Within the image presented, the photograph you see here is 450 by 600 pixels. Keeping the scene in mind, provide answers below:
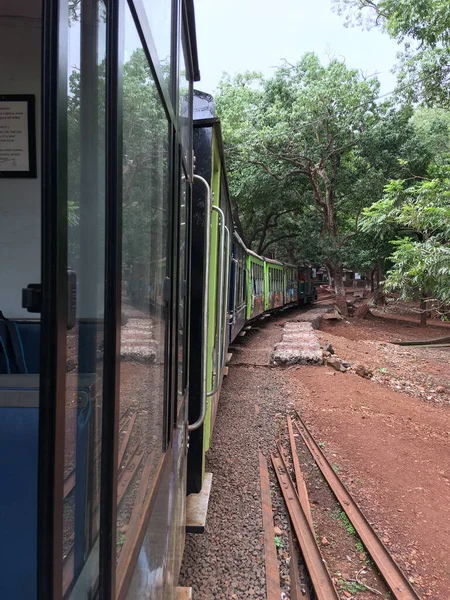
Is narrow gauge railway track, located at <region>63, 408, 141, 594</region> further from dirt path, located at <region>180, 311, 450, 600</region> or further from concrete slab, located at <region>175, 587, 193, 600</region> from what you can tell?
dirt path, located at <region>180, 311, 450, 600</region>

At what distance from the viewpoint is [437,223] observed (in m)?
8.58

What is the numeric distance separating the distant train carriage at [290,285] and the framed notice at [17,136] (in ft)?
65.0

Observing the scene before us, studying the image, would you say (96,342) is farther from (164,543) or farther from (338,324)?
(338,324)

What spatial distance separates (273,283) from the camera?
18.3 meters

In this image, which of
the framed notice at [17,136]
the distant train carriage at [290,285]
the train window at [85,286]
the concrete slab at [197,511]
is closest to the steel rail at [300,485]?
the concrete slab at [197,511]

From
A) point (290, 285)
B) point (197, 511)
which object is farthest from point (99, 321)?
point (290, 285)

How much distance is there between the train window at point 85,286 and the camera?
772mm

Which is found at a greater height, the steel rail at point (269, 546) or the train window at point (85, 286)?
the train window at point (85, 286)

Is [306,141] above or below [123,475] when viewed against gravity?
above

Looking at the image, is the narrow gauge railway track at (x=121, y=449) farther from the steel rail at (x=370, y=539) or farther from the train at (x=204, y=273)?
the steel rail at (x=370, y=539)

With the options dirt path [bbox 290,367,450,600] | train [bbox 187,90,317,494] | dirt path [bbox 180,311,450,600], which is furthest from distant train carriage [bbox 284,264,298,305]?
train [bbox 187,90,317,494]

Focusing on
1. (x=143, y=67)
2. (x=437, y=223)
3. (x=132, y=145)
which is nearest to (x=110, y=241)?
(x=132, y=145)

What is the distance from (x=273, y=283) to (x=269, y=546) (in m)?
15.3

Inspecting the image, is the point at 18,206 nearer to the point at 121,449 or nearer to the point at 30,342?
the point at 30,342
